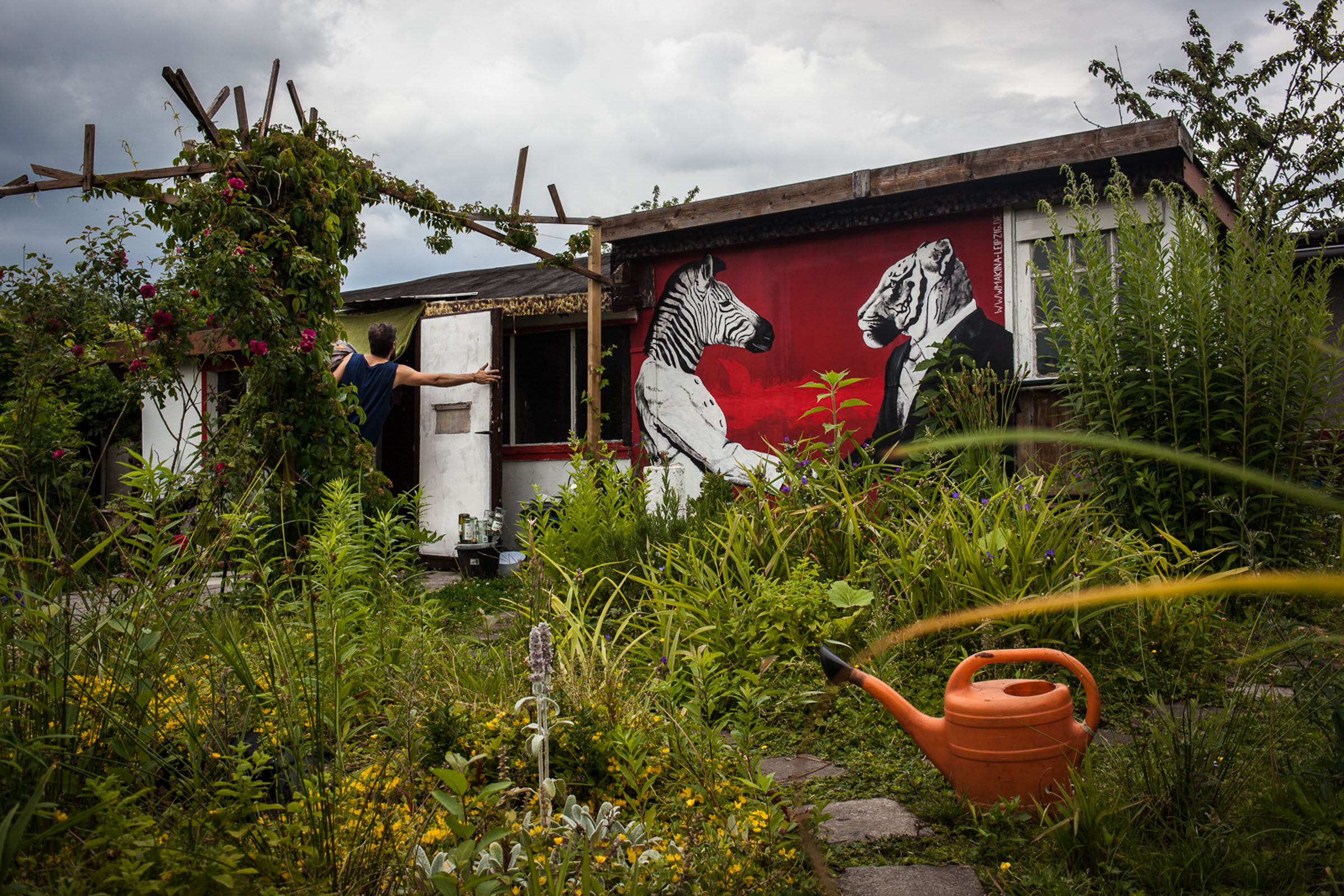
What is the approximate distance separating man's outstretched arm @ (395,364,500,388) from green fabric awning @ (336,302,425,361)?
1.48 metres

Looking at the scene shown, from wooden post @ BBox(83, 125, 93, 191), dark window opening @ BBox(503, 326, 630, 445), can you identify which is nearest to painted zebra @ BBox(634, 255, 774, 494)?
dark window opening @ BBox(503, 326, 630, 445)

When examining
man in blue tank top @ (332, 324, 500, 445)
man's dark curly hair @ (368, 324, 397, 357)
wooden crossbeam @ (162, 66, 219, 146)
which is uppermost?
wooden crossbeam @ (162, 66, 219, 146)

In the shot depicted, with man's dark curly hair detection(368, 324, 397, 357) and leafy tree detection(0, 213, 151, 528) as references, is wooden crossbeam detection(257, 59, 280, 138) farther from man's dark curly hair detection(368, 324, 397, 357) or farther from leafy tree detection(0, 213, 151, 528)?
man's dark curly hair detection(368, 324, 397, 357)

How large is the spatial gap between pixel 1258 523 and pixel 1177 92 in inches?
675

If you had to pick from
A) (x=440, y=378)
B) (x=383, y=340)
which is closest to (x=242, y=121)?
(x=383, y=340)

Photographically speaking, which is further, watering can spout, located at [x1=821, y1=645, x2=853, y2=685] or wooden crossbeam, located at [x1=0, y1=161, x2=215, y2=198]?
wooden crossbeam, located at [x1=0, y1=161, x2=215, y2=198]

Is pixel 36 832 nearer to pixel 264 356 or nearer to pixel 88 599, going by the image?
pixel 88 599

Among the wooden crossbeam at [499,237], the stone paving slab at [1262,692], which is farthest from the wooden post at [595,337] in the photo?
the stone paving slab at [1262,692]

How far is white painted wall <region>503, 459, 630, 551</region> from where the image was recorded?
8.37 m

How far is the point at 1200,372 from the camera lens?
3.98m

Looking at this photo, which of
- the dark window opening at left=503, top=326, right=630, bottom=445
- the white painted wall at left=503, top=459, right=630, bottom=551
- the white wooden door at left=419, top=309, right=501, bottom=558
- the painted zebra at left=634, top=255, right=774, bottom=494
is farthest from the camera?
the dark window opening at left=503, top=326, right=630, bottom=445

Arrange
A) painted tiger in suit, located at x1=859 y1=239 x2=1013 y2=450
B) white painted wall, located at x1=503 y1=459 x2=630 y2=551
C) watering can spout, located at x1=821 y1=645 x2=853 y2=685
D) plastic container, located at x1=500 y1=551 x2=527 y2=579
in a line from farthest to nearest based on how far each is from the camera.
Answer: white painted wall, located at x1=503 y1=459 x2=630 y2=551 < plastic container, located at x1=500 y1=551 x2=527 y2=579 < painted tiger in suit, located at x1=859 y1=239 x2=1013 y2=450 < watering can spout, located at x1=821 y1=645 x2=853 y2=685

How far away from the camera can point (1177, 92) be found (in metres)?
17.1

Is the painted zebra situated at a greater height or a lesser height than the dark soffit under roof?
lesser
